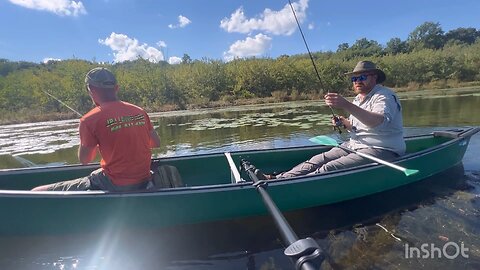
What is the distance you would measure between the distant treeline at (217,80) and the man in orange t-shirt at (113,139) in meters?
28.4

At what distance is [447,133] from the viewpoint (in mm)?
5637

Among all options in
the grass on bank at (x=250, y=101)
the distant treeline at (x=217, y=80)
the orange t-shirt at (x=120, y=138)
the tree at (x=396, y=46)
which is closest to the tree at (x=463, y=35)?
the tree at (x=396, y=46)

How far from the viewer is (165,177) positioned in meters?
3.77

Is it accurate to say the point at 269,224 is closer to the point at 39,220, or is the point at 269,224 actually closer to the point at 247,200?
the point at 247,200

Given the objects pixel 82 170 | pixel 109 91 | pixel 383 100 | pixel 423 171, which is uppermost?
pixel 109 91

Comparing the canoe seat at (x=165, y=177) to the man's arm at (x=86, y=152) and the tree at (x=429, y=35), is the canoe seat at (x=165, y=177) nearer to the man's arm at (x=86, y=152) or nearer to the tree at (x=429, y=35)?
the man's arm at (x=86, y=152)

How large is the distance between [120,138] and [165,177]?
848mm

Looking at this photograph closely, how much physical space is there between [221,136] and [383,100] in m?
7.28

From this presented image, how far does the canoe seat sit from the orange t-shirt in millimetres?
217

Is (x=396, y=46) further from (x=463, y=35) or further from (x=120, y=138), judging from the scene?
(x=120, y=138)

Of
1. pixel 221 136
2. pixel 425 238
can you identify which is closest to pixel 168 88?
pixel 221 136

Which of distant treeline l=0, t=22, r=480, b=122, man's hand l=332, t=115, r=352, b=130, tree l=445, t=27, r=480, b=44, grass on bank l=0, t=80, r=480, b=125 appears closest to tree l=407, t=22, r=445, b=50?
tree l=445, t=27, r=480, b=44

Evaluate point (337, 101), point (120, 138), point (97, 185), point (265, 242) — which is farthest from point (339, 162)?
point (97, 185)

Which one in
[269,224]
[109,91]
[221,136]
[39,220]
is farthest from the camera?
[221,136]
